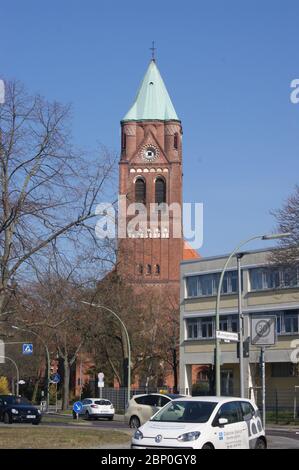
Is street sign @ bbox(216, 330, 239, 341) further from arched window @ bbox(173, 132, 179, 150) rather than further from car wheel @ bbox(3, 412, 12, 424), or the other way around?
arched window @ bbox(173, 132, 179, 150)

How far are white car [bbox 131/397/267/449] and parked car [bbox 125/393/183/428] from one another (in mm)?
15484

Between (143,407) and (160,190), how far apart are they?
67.5m

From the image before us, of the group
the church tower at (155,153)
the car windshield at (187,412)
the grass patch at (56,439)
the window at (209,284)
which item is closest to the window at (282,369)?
the window at (209,284)

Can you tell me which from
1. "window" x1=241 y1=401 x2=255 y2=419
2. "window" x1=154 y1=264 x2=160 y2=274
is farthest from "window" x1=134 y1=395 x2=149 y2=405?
"window" x1=154 y1=264 x2=160 y2=274

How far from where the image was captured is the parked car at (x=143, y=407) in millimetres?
32656

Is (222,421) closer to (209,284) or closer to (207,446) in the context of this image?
(207,446)

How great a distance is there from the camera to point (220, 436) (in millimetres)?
15906

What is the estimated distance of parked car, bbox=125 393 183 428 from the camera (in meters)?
32.7

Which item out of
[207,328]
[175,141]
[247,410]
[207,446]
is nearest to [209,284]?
[207,328]

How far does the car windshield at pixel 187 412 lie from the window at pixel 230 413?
0.19 metres

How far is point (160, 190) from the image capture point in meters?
99.1

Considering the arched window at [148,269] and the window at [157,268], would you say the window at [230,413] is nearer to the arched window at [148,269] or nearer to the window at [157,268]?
the arched window at [148,269]
